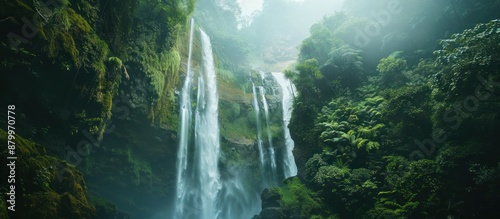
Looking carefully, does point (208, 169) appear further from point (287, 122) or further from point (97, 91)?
point (97, 91)

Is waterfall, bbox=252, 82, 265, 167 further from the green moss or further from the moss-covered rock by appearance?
the moss-covered rock

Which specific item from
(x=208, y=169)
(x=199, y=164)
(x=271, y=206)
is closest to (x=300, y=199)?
(x=271, y=206)

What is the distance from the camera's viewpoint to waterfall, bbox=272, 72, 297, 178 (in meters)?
20.2

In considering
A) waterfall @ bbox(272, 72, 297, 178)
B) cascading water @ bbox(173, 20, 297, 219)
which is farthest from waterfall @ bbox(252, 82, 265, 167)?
waterfall @ bbox(272, 72, 297, 178)

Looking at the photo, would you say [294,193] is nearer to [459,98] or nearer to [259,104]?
[459,98]

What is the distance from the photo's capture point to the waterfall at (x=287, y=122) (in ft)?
66.3

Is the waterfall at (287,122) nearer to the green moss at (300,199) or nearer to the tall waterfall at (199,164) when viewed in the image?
the tall waterfall at (199,164)

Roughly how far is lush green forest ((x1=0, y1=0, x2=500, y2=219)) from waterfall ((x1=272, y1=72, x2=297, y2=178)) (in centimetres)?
62

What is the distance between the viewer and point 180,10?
47.1 ft

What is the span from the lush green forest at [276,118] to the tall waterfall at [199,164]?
1.85 feet

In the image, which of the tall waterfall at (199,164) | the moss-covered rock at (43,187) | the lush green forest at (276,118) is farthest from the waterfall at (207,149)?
the moss-covered rock at (43,187)

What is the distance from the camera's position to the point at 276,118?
23109 mm

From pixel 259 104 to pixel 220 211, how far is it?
907 centimetres

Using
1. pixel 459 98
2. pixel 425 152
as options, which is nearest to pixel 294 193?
pixel 425 152
